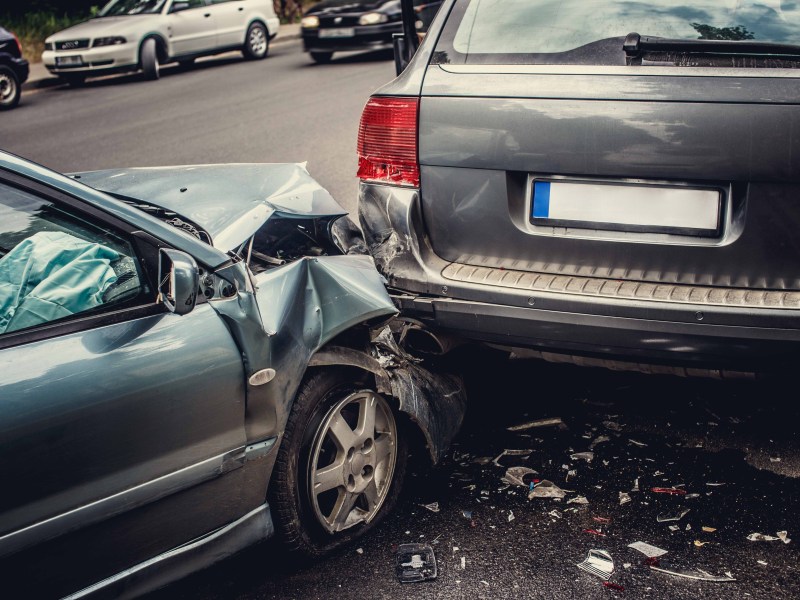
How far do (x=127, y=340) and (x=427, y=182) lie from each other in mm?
→ 1456

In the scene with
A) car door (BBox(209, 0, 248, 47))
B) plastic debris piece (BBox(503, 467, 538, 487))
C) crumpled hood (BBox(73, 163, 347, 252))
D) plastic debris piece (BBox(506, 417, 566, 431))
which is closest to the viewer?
crumpled hood (BBox(73, 163, 347, 252))

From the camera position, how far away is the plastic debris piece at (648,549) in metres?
3.14

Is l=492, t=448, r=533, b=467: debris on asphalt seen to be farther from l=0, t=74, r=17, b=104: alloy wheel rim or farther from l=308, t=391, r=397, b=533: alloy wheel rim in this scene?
l=0, t=74, r=17, b=104: alloy wheel rim

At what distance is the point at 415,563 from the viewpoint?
10.3ft

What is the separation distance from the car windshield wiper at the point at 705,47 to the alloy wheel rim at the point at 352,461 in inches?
58.6

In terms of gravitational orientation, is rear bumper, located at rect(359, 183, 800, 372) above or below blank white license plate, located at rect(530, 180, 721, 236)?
below

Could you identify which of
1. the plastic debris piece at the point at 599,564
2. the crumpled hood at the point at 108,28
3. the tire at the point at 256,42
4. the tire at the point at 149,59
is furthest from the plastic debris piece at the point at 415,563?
the tire at the point at 256,42

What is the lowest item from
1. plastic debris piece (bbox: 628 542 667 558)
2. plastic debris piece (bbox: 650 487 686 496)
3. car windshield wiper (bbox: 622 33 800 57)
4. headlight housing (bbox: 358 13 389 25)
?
headlight housing (bbox: 358 13 389 25)

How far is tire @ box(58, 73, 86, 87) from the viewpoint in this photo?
1586 cm

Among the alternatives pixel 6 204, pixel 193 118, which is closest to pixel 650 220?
pixel 6 204

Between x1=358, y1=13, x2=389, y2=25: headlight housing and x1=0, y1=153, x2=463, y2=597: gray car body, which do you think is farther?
x1=358, y1=13, x2=389, y2=25: headlight housing

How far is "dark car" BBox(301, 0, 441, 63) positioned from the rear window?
→ 41.5 feet

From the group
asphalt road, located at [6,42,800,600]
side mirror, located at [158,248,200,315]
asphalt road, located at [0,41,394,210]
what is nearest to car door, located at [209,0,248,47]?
asphalt road, located at [0,41,394,210]

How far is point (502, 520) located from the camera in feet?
11.1
